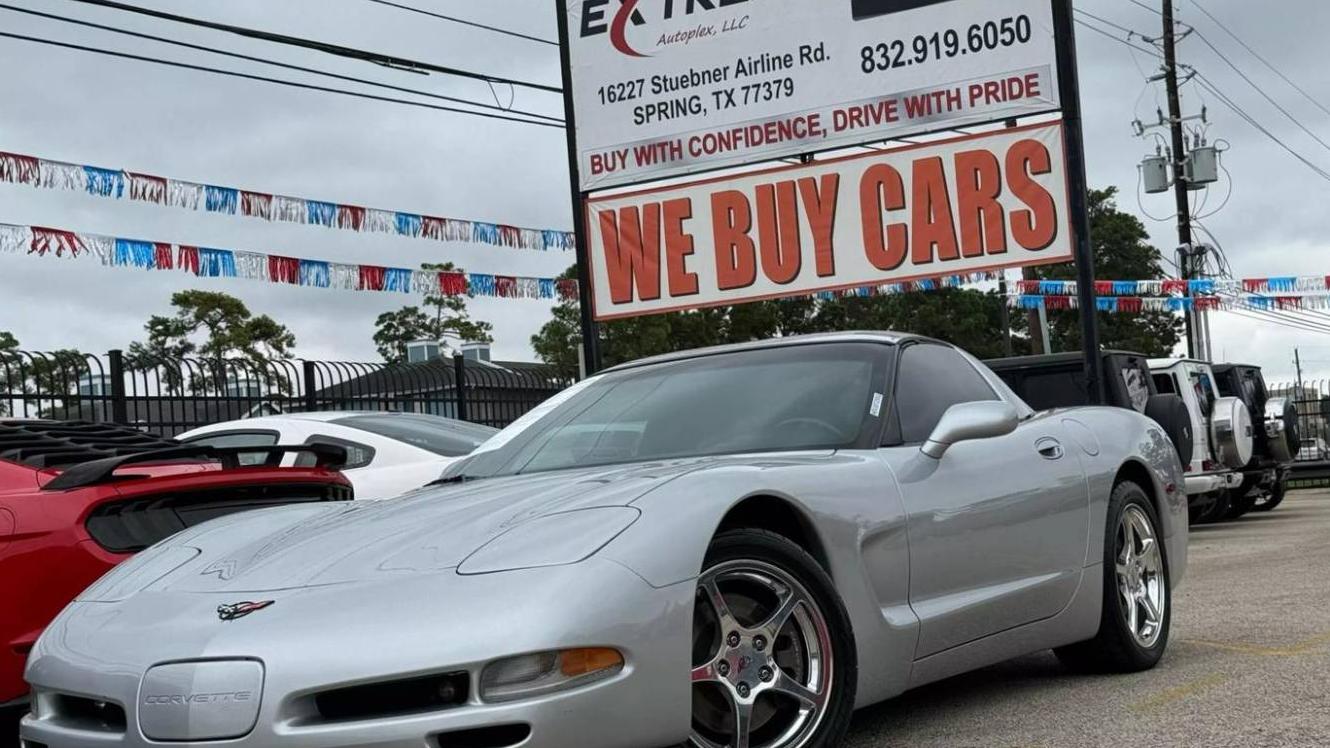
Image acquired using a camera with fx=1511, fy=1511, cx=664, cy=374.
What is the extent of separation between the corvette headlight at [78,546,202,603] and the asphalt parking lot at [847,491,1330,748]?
1957 millimetres

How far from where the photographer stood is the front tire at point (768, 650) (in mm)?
3588

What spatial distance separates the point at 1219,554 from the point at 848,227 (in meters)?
4.01

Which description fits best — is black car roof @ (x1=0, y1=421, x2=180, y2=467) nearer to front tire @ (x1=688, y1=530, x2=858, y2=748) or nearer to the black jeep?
front tire @ (x1=688, y1=530, x2=858, y2=748)

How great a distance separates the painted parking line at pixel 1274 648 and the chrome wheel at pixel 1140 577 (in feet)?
1.05

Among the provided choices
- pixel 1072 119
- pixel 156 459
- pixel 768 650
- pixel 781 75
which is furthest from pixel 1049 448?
pixel 781 75

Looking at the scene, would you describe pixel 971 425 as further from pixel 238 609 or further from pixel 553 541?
pixel 238 609

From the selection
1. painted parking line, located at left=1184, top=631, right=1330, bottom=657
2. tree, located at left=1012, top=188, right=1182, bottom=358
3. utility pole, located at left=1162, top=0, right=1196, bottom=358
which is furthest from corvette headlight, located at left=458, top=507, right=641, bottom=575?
tree, located at left=1012, top=188, right=1182, bottom=358

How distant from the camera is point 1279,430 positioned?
1727 centimetres

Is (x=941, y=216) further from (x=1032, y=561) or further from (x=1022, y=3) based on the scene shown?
(x=1032, y=561)

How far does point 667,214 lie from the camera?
13.6 meters

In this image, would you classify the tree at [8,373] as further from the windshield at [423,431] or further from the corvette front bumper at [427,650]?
the corvette front bumper at [427,650]

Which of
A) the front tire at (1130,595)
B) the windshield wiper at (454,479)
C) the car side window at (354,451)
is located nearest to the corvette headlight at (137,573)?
the windshield wiper at (454,479)

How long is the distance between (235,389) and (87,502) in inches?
363

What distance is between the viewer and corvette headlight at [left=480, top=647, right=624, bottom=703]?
3.13 meters
